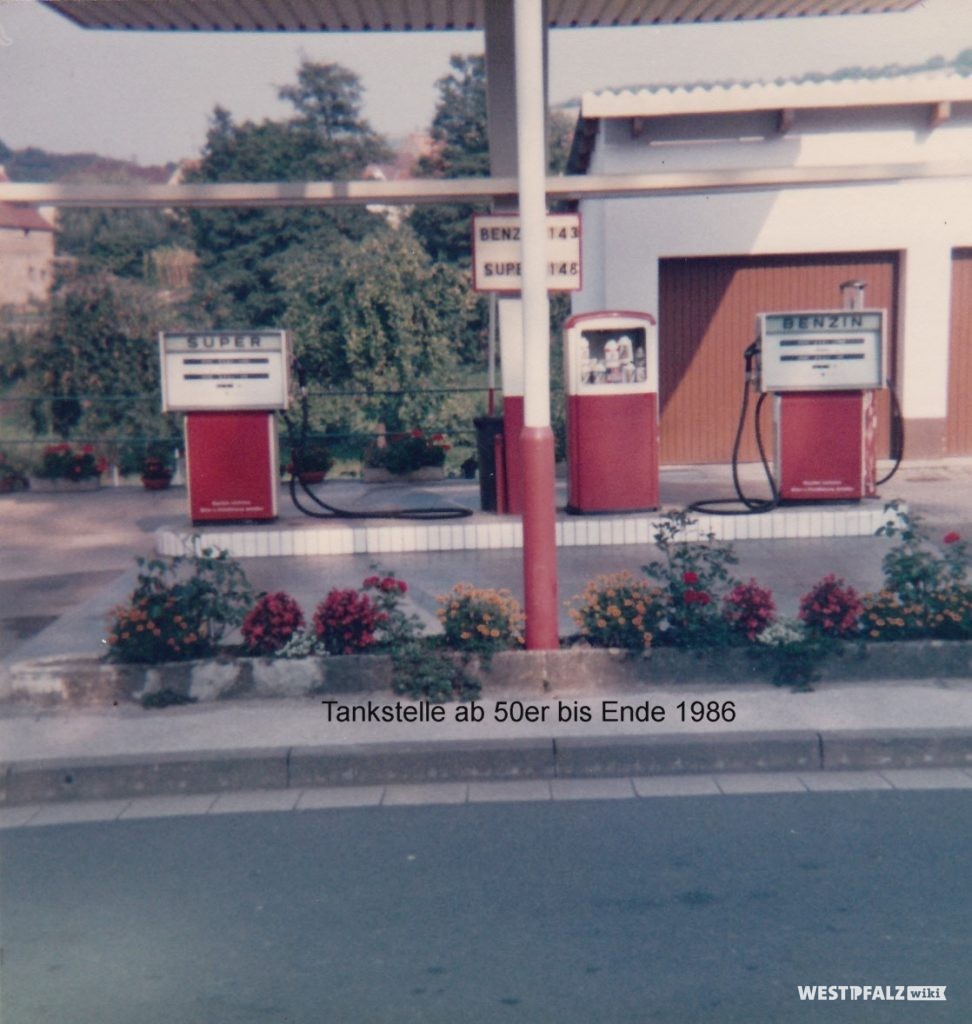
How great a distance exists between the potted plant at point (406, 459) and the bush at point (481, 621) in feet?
26.2

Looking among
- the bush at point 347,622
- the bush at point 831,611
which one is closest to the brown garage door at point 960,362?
the bush at point 831,611

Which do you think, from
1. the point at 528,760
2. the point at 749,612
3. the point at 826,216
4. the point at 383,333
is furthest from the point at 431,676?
the point at 383,333

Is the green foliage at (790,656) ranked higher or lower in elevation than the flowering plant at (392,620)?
lower

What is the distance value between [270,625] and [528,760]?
182 centimetres

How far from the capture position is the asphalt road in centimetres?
422

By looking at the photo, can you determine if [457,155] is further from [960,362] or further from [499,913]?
[499,913]

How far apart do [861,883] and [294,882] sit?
7.38ft

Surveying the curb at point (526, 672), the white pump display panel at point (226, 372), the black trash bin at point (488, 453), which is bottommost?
Result: the curb at point (526, 672)

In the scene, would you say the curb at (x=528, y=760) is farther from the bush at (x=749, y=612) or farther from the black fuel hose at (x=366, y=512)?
the black fuel hose at (x=366, y=512)

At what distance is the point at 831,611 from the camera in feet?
23.6

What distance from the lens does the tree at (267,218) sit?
43.8 m

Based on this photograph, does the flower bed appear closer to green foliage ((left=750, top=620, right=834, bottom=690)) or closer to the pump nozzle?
green foliage ((left=750, top=620, right=834, bottom=690))

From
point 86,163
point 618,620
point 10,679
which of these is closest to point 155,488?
point 10,679

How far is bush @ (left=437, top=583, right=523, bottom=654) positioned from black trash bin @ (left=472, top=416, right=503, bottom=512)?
4007 millimetres
